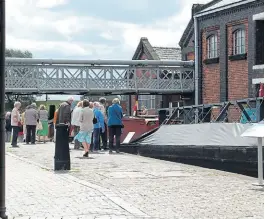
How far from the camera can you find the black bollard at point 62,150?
1366cm

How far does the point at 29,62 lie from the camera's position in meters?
35.5

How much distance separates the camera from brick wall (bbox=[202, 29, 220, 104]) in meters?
32.0

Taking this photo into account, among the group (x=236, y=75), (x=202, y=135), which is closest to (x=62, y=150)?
(x=202, y=135)

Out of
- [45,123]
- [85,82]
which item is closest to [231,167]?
[45,123]

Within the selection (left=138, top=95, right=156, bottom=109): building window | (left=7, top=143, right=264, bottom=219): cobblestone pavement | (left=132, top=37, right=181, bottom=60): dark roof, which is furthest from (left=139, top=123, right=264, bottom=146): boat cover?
(left=132, top=37, right=181, bottom=60): dark roof

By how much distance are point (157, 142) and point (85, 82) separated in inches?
667

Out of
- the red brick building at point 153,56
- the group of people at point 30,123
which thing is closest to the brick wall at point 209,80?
the red brick building at point 153,56

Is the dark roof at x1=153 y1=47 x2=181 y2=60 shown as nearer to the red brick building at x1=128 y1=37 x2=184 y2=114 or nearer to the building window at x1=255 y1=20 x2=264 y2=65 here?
the red brick building at x1=128 y1=37 x2=184 y2=114

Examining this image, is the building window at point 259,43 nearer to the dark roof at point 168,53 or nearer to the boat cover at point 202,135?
the boat cover at point 202,135

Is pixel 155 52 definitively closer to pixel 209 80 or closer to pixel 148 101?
pixel 148 101

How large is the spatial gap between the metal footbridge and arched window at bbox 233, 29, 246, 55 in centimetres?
592

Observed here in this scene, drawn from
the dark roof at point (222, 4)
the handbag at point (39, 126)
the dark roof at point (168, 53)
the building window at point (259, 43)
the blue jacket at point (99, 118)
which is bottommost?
the handbag at point (39, 126)

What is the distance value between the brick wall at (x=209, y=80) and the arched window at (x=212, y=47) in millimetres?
240

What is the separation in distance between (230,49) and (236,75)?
55.9 inches
